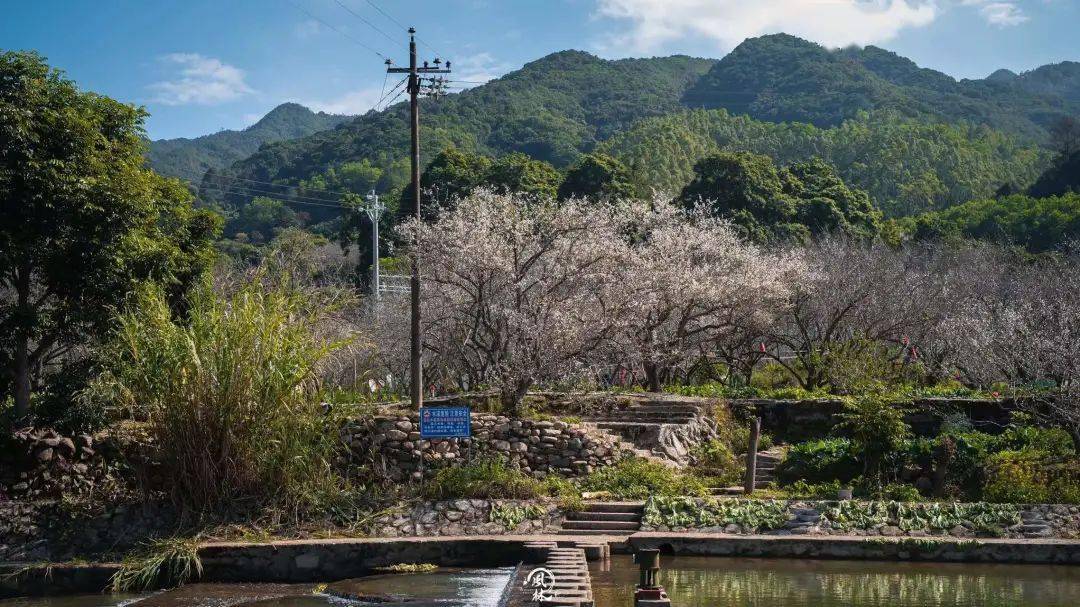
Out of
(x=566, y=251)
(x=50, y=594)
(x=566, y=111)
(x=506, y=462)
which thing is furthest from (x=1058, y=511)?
(x=566, y=111)

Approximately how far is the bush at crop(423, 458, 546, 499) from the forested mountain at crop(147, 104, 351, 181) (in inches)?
4151

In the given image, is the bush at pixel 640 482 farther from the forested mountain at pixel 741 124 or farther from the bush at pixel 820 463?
the forested mountain at pixel 741 124

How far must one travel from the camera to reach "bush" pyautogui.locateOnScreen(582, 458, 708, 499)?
18.6 m

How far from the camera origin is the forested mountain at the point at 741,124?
84.9 metres

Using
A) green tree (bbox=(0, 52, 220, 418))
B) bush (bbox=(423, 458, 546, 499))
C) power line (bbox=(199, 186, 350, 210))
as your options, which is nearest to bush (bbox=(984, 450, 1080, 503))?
bush (bbox=(423, 458, 546, 499))

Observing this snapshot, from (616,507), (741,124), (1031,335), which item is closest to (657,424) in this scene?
(616,507)

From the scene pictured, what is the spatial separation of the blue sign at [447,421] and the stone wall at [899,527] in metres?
3.35

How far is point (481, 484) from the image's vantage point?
18156mm

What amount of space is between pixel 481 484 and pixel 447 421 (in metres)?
1.20

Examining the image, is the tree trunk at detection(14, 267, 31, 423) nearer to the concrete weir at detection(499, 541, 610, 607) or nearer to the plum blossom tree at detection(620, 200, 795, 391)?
the concrete weir at detection(499, 541, 610, 607)

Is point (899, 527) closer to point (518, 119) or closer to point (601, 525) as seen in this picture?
point (601, 525)

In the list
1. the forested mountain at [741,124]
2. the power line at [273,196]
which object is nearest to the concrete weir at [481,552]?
the forested mountain at [741,124]

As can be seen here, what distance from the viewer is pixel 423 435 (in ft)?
60.2

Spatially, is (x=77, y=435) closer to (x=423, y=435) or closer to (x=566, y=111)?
(x=423, y=435)
